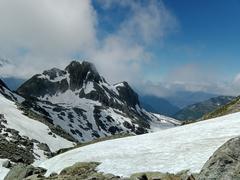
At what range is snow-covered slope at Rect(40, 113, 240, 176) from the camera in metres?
28.5

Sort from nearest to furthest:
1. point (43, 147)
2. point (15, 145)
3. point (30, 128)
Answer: point (15, 145) → point (43, 147) → point (30, 128)

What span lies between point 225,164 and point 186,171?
679 cm

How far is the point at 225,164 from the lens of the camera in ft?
61.3

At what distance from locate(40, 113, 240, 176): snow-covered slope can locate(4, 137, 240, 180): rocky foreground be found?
1.10m

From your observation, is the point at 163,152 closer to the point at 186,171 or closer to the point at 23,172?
the point at 186,171

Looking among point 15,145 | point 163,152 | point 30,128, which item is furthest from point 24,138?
point 163,152

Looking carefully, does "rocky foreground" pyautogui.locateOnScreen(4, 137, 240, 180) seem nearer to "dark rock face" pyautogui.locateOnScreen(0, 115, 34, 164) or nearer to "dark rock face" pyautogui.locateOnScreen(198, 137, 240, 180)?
"dark rock face" pyautogui.locateOnScreen(198, 137, 240, 180)

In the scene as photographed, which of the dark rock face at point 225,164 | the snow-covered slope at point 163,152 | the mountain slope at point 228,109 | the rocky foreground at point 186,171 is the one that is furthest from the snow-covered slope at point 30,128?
the dark rock face at point 225,164

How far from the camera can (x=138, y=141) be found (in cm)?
4162

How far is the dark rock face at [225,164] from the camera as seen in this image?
60.1ft

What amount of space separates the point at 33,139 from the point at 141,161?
276ft

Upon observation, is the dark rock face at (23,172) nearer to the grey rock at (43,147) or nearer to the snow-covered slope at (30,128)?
the snow-covered slope at (30,128)

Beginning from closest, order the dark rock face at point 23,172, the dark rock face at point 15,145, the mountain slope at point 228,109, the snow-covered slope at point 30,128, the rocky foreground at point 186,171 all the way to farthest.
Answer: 1. the rocky foreground at point 186,171
2. the dark rock face at point 23,172
3. the mountain slope at point 228,109
4. the dark rock face at point 15,145
5. the snow-covered slope at point 30,128

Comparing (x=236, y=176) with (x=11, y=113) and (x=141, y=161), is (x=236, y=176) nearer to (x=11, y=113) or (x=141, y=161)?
(x=141, y=161)
